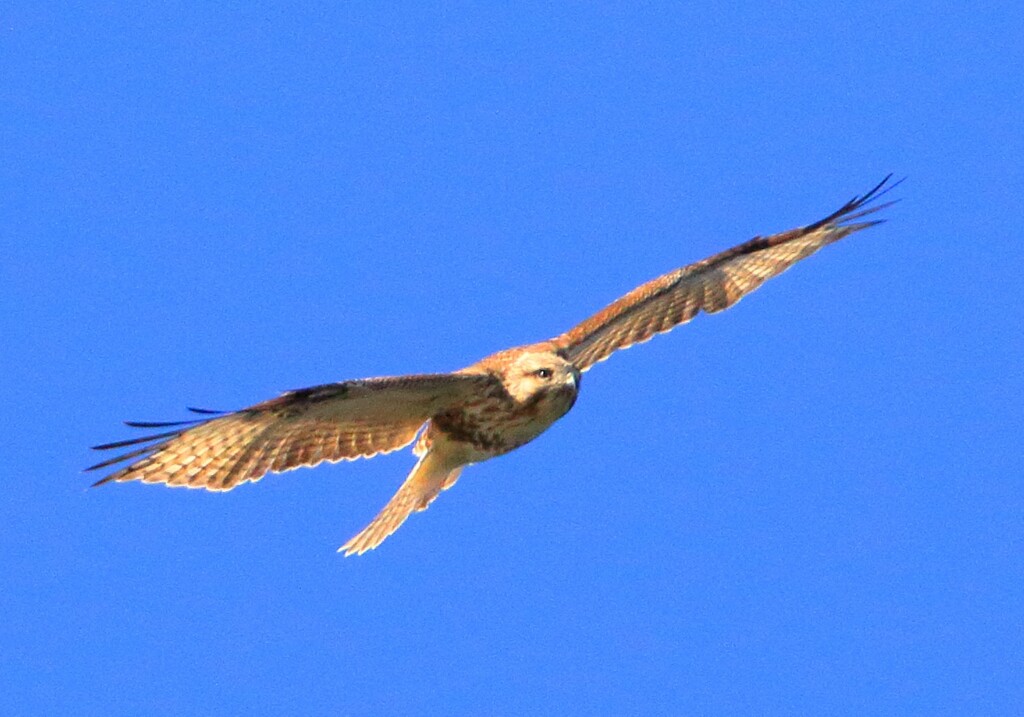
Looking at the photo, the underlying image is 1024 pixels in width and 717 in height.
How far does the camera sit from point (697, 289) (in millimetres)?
10555

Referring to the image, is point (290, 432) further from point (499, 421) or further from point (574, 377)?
point (574, 377)

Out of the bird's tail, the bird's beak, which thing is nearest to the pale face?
the bird's beak

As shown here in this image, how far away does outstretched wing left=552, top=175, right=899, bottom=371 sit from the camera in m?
10.2

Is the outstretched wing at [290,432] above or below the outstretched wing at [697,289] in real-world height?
below

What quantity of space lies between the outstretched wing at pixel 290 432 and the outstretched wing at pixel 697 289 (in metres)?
1.17

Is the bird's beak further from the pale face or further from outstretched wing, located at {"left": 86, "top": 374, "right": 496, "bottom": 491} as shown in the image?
outstretched wing, located at {"left": 86, "top": 374, "right": 496, "bottom": 491}

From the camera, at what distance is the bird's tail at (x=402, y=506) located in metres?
9.66

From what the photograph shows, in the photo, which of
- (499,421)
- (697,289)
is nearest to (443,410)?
(499,421)

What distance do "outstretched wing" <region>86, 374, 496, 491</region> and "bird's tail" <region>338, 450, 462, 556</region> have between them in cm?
45

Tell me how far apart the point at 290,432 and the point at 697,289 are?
2764 millimetres

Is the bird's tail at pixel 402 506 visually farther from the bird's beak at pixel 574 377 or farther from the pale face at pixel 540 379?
the bird's beak at pixel 574 377

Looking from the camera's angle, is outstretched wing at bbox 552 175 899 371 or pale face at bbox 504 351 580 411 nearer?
pale face at bbox 504 351 580 411

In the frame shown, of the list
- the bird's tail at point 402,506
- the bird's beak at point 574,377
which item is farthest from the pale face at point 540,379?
the bird's tail at point 402,506

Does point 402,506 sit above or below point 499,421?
above
